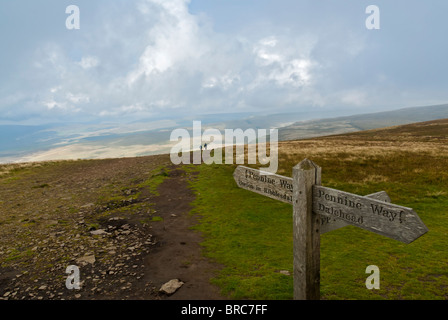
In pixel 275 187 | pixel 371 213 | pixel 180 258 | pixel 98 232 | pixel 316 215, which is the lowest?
pixel 180 258

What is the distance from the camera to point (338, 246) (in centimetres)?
1013

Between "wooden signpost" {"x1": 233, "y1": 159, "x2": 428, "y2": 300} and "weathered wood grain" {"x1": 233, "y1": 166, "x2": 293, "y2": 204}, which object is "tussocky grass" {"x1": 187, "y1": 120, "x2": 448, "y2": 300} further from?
"weathered wood grain" {"x1": 233, "y1": 166, "x2": 293, "y2": 204}

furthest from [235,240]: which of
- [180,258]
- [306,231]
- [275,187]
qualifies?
[306,231]

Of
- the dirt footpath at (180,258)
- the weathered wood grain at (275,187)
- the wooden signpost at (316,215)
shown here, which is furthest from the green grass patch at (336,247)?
the weathered wood grain at (275,187)

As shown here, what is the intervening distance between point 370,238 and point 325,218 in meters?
7.21

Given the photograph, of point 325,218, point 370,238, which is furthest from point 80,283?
point 370,238

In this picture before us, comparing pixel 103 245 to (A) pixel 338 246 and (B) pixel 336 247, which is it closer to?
(B) pixel 336 247

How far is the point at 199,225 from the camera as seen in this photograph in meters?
13.0

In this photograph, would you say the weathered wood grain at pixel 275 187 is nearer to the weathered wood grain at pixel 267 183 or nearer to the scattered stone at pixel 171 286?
the weathered wood grain at pixel 267 183

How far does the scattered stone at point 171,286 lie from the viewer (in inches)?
283

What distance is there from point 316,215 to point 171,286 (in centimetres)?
492

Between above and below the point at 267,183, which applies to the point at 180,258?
below

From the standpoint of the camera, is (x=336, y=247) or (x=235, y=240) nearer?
(x=336, y=247)
